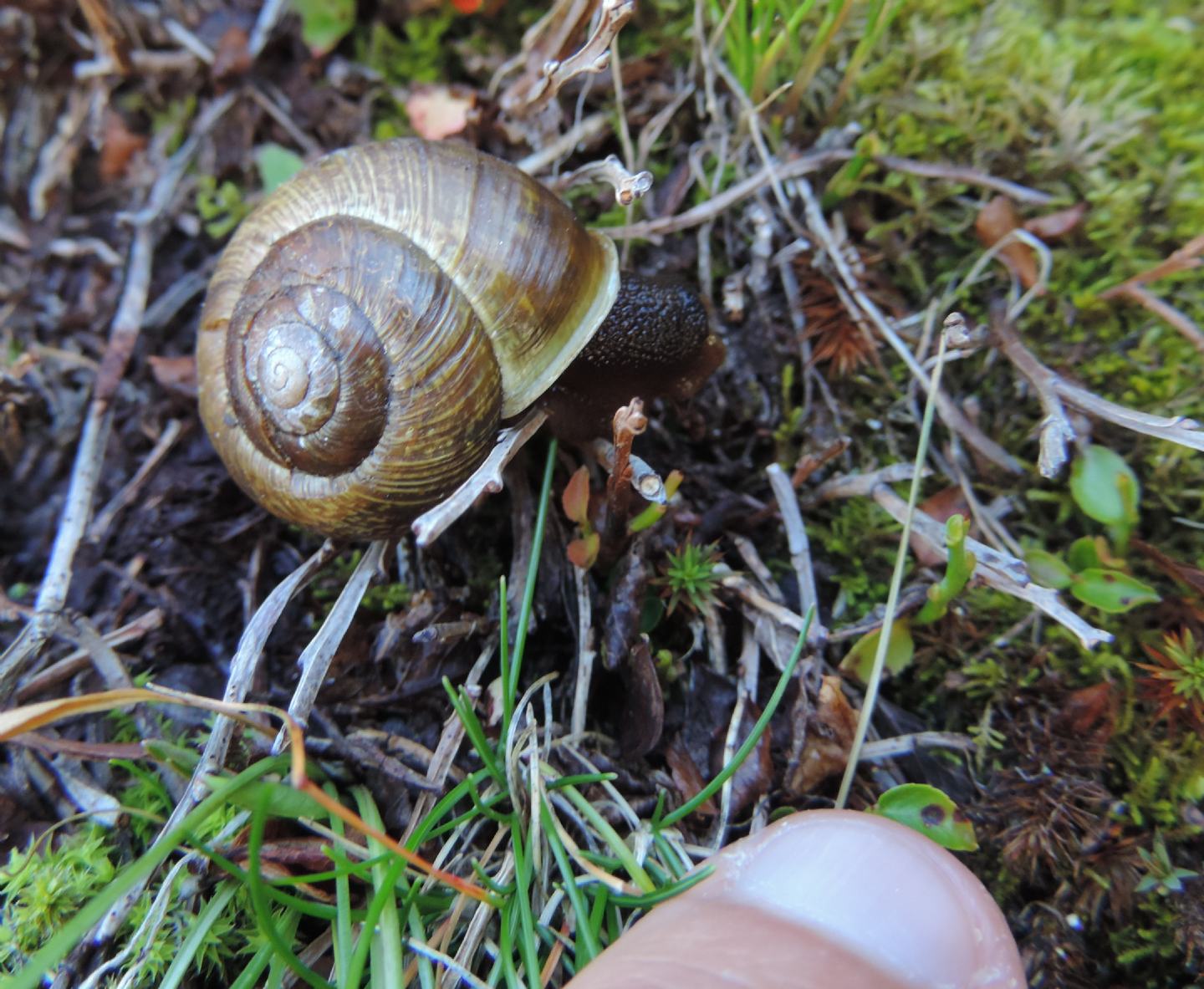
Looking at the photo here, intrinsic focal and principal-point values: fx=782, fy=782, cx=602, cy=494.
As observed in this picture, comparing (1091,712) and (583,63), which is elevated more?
(583,63)

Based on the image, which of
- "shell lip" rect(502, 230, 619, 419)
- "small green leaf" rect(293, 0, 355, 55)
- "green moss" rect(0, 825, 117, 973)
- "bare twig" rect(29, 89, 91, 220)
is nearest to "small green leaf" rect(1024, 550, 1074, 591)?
"shell lip" rect(502, 230, 619, 419)

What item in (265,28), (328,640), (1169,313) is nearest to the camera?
(328,640)

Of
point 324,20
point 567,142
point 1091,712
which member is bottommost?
point 1091,712

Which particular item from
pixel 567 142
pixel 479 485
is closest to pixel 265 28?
pixel 567 142

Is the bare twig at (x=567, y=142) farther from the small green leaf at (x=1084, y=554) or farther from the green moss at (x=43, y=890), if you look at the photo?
the green moss at (x=43, y=890)

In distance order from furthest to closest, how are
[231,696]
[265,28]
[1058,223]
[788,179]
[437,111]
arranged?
[265,28] < [437,111] < [788,179] < [1058,223] < [231,696]

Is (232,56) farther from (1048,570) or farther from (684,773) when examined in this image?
(1048,570)

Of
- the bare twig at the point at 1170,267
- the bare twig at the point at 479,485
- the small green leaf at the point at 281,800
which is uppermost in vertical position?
the bare twig at the point at 479,485

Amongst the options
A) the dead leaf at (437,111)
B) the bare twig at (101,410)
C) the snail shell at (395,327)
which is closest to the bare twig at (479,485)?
the snail shell at (395,327)

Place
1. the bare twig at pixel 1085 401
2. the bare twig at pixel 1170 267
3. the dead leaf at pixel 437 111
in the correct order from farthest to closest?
the dead leaf at pixel 437 111, the bare twig at pixel 1170 267, the bare twig at pixel 1085 401
